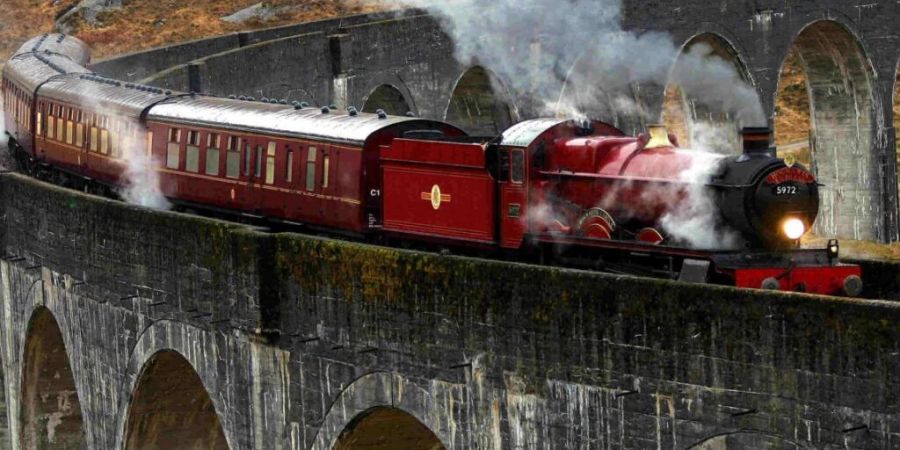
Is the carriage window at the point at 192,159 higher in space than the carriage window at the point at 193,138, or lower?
lower

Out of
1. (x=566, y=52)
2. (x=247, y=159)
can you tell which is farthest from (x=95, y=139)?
(x=566, y=52)

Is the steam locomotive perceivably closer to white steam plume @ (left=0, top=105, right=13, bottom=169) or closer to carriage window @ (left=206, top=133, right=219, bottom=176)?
carriage window @ (left=206, top=133, right=219, bottom=176)

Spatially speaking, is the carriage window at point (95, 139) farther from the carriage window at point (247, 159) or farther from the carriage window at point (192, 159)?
the carriage window at point (247, 159)

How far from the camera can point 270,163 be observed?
78.5ft

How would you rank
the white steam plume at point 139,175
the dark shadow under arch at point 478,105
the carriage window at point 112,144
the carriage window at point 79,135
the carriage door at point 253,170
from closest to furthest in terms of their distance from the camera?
1. the carriage door at point 253,170
2. the white steam plume at point 139,175
3. the carriage window at point 112,144
4. the carriage window at point 79,135
5. the dark shadow under arch at point 478,105

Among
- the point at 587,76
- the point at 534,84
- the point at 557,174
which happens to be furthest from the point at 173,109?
the point at 534,84

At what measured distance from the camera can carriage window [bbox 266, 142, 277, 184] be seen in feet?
78.1

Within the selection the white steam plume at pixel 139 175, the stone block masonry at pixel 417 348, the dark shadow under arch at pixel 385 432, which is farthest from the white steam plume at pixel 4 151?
the dark shadow under arch at pixel 385 432

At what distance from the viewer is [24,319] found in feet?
93.8

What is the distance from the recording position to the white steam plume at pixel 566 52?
147 ft

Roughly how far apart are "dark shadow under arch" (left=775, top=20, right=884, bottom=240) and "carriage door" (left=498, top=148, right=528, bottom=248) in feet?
115

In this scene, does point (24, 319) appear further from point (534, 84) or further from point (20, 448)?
point (534, 84)

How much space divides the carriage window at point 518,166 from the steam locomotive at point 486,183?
19mm

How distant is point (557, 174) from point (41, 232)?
35.0 ft
